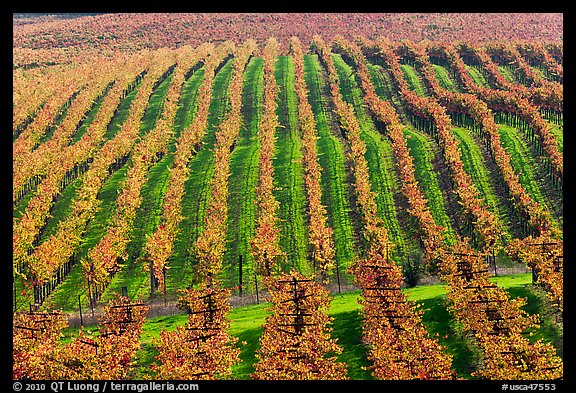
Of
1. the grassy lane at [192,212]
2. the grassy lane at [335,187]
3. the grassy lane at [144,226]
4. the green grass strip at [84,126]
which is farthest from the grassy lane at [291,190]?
the green grass strip at [84,126]

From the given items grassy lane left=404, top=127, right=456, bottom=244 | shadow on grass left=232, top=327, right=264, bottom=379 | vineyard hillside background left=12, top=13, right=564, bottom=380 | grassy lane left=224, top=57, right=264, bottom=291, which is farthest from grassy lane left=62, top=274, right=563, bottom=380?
grassy lane left=404, top=127, right=456, bottom=244

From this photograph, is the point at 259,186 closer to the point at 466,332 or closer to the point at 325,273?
the point at 325,273

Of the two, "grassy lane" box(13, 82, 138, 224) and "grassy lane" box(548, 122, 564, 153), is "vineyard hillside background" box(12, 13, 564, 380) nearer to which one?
"grassy lane" box(13, 82, 138, 224)

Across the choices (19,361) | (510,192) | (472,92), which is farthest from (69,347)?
(472,92)

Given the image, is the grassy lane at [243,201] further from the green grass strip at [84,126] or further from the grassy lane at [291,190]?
the green grass strip at [84,126]

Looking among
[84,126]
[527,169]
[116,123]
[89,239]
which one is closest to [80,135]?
[84,126]

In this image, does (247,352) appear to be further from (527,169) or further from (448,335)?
(527,169)
